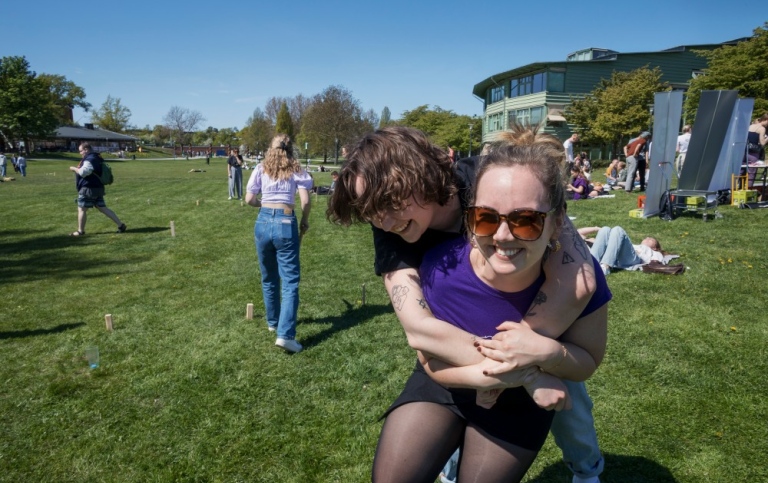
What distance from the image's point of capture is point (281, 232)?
5414mm

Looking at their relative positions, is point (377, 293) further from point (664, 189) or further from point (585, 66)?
point (585, 66)

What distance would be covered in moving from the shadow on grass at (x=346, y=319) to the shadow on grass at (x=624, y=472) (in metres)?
2.98

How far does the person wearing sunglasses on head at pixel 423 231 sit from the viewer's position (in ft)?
5.92

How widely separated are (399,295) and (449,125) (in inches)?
2555

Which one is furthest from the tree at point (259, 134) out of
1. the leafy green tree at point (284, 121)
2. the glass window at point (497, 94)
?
the glass window at point (497, 94)

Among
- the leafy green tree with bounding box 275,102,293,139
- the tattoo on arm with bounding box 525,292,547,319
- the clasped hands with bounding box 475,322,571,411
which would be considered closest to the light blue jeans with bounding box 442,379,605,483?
the clasped hands with bounding box 475,322,571,411

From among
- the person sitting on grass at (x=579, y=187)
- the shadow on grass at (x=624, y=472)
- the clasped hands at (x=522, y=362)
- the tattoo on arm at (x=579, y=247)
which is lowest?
the shadow on grass at (x=624, y=472)

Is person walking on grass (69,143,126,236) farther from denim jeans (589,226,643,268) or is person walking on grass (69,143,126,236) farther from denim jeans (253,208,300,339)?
denim jeans (589,226,643,268)

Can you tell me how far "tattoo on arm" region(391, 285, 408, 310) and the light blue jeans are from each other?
46.4 inches

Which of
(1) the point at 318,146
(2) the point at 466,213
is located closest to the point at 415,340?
(2) the point at 466,213

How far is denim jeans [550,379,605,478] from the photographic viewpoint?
2.68 metres

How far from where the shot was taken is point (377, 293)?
7.63m

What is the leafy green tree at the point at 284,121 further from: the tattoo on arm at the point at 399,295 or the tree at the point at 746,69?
the tattoo on arm at the point at 399,295

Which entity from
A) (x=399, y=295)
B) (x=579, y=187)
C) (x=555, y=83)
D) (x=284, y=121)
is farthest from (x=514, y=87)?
(x=399, y=295)
